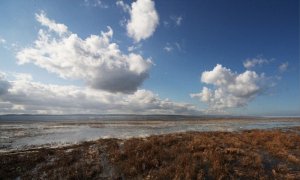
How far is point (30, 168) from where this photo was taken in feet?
43.6

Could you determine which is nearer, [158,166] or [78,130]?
[158,166]

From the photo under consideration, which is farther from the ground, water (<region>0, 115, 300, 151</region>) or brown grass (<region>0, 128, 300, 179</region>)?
brown grass (<region>0, 128, 300, 179</region>)

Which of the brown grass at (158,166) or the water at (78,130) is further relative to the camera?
the water at (78,130)

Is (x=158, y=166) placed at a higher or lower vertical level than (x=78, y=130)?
higher

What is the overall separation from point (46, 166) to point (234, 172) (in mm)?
12412

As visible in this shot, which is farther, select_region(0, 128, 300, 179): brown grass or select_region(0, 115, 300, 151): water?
select_region(0, 115, 300, 151): water

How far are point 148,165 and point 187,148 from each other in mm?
4421

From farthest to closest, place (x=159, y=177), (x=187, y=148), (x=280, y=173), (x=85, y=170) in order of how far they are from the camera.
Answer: (x=187, y=148)
(x=85, y=170)
(x=280, y=173)
(x=159, y=177)

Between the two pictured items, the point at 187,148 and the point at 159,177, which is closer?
the point at 159,177

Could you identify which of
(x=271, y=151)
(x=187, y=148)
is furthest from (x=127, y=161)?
(x=271, y=151)

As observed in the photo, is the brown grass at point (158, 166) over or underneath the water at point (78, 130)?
over

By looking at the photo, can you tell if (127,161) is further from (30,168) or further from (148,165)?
(30,168)

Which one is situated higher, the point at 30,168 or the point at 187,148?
the point at 187,148

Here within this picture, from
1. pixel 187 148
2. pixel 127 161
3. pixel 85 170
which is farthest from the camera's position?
pixel 187 148
